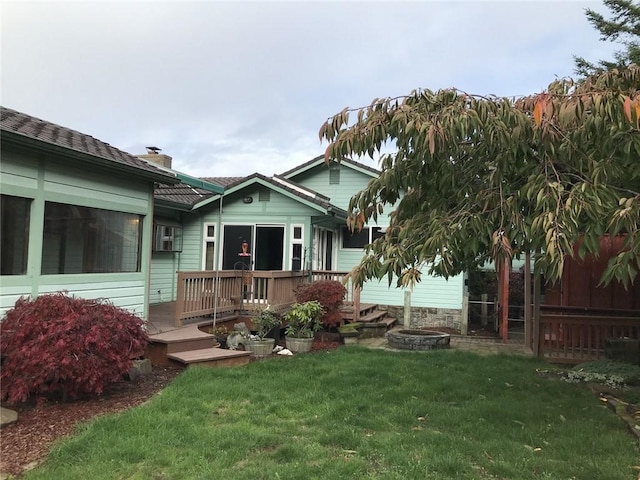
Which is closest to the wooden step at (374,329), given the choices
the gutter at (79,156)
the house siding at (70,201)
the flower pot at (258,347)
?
the flower pot at (258,347)

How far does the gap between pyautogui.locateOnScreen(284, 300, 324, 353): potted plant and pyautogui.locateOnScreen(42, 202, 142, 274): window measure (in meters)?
3.16

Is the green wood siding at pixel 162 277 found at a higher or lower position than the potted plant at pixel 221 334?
higher

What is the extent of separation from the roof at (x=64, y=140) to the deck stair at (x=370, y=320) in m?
5.37

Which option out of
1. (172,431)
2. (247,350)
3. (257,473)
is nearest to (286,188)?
(247,350)

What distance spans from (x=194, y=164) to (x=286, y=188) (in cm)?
2516

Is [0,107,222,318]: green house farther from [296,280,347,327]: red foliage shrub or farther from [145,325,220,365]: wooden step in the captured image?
[296,280,347,327]: red foliage shrub

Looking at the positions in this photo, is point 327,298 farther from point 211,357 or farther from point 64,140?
point 64,140

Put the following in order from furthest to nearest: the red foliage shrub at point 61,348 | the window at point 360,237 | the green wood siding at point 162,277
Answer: the window at point 360,237, the green wood siding at point 162,277, the red foliage shrub at point 61,348

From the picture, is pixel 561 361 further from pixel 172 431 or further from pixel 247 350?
pixel 172 431

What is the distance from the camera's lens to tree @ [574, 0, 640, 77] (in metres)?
16.0

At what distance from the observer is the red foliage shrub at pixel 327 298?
10031mm

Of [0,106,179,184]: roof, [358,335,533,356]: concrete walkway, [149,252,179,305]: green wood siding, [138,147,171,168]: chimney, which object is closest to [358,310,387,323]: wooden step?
[358,335,533,356]: concrete walkway

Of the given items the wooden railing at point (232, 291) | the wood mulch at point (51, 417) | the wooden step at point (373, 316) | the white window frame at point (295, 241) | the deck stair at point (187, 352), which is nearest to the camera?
the wood mulch at point (51, 417)

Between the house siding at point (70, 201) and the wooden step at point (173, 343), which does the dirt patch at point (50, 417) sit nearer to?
the wooden step at point (173, 343)
